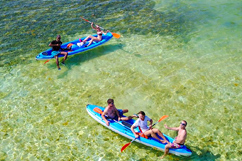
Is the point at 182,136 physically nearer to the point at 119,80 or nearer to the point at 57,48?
the point at 119,80

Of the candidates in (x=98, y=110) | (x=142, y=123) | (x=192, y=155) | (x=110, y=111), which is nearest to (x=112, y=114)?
(x=110, y=111)

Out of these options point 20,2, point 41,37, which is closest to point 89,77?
point 41,37

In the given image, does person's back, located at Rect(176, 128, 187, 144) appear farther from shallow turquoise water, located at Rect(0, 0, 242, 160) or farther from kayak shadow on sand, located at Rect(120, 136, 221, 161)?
shallow turquoise water, located at Rect(0, 0, 242, 160)

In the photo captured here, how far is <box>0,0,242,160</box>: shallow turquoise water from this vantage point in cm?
782

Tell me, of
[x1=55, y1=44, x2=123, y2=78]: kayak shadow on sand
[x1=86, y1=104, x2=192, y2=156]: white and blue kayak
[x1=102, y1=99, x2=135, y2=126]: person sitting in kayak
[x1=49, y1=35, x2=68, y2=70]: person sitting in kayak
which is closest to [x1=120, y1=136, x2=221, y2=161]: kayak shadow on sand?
[x1=86, y1=104, x2=192, y2=156]: white and blue kayak

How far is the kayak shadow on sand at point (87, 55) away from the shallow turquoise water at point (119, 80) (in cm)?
5

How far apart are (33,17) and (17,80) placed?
707 cm

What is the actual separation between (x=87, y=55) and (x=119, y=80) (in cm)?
286

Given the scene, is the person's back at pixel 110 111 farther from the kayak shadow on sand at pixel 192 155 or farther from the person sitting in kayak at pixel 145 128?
the kayak shadow on sand at pixel 192 155

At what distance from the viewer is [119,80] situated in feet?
34.9

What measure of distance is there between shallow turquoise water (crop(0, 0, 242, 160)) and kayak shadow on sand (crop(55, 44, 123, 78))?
5 cm

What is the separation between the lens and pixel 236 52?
12.7 meters

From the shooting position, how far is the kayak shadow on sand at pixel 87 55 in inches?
459

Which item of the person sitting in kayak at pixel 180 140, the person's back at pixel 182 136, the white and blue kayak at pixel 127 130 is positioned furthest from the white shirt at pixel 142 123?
the person's back at pixel 182 136
